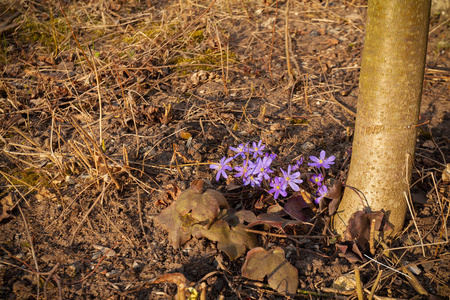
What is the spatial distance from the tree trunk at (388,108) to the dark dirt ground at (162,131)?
298mm

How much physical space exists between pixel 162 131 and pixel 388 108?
5.74 ft

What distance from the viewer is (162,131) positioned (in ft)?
9.58

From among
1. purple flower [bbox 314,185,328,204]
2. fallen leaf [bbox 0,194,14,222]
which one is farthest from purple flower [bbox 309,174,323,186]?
fallen leaf [bbox 0,194,14,222]

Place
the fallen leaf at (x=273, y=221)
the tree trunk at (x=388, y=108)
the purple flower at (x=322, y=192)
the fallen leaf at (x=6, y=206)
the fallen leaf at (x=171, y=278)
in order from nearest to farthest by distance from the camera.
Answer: the tree trunk at (x=388, y=108)
the fallen leaf at (x=171, y=278)
the fallen leaf at (x=273, y=221)
the purple flower at (x=322, y=192)
the fallen leaf at (x=6, y=206)

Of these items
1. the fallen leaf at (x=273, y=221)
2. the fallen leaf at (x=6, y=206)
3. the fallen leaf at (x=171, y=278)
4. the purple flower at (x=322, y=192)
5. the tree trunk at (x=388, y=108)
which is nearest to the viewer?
the tree trunk at (x=388, y=108)

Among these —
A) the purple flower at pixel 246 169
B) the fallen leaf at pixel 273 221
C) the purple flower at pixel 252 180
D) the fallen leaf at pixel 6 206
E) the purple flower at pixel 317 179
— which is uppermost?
the purple flower at pixel 246 169

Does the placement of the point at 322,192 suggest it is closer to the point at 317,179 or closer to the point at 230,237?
the point at 317,179

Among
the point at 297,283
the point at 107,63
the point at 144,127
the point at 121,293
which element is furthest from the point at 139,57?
the point at 297,283

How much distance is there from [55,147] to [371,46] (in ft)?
8.21

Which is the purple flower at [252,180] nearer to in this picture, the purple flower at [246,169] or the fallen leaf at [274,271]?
the purple flower at [246,169]

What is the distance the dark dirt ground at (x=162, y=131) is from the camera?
6.58 ft

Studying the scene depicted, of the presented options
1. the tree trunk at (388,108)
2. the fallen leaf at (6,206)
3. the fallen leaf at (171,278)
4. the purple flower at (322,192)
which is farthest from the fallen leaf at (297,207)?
the fallen leaf at (6,206)

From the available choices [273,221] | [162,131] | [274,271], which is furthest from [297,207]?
[162,131]

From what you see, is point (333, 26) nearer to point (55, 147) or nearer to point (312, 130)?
point (312, 130)
